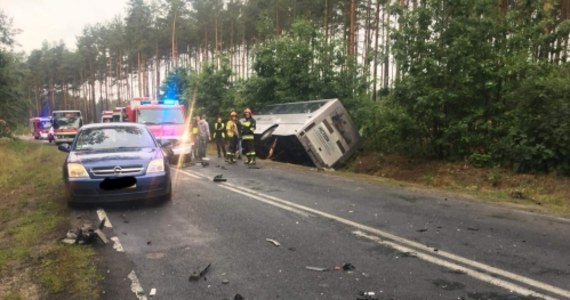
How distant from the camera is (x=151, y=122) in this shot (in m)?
16.9

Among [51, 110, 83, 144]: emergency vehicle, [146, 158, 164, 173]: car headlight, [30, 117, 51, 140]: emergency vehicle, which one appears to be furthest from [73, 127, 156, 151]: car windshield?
[30, 117, 51, 140]: emergency vehicle

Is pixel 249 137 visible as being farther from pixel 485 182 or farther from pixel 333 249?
pixel 333 249

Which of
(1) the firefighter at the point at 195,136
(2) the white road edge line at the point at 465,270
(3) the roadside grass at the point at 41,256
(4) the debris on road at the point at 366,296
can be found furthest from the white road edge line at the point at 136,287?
(1) the firefighter at the point at 195,136

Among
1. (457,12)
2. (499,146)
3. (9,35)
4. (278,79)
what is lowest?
(499,146)

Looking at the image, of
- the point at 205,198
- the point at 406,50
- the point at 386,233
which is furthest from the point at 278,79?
the point at 386,233

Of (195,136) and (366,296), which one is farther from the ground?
(195,136)

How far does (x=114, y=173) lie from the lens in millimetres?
7574

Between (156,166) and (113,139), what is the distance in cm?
145

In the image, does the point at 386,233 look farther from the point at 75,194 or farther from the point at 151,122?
the point at 151,122

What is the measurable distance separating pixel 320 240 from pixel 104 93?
79521 millimetres

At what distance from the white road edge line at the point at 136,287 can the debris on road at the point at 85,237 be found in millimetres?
1437

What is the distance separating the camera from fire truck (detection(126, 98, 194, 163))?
646 inches

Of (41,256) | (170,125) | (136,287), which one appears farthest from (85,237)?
(170,125)

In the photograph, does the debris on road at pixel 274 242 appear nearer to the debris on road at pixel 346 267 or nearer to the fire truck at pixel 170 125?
the debris on road at pixel 346 267
